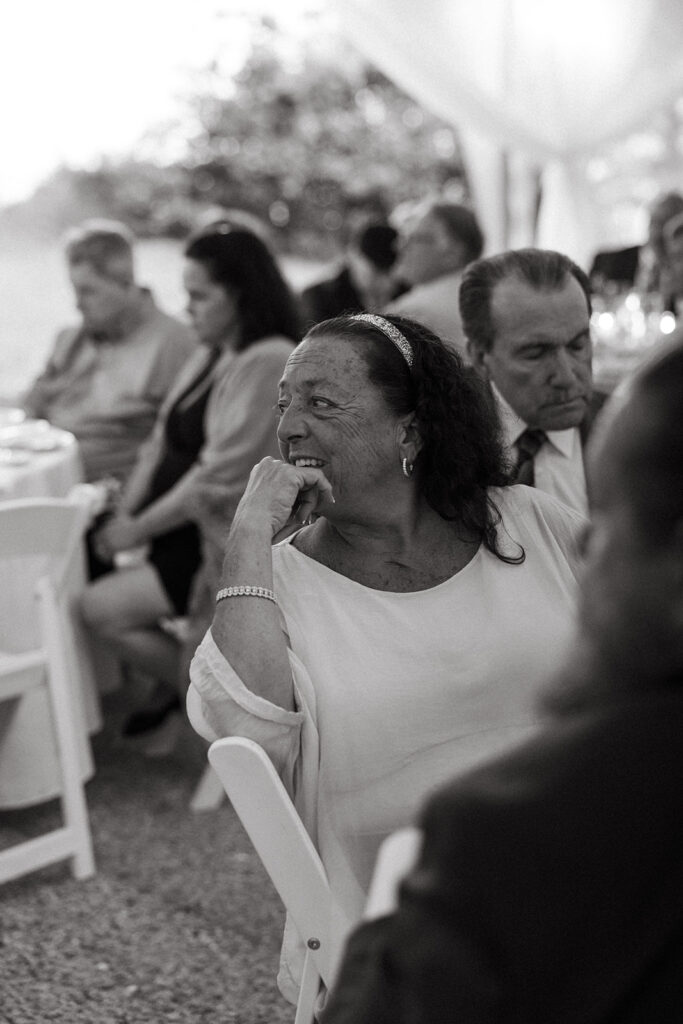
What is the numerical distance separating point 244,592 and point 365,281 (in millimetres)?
4505

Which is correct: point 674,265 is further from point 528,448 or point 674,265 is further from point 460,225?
point 528,448

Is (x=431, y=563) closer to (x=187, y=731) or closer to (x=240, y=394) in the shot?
(x=240, y=394)

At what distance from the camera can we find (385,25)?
567 cm

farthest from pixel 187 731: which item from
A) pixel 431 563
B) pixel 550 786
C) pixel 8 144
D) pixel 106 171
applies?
pixel 106 171

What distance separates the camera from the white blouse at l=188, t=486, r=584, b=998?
150 cm

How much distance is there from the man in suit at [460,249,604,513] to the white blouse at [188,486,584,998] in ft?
1.94

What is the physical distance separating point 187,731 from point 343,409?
2042 mm

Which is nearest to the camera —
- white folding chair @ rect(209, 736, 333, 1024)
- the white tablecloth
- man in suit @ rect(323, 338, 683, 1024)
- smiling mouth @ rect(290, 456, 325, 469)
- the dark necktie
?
man in suit @ rect(323, 338, 683, 1024)

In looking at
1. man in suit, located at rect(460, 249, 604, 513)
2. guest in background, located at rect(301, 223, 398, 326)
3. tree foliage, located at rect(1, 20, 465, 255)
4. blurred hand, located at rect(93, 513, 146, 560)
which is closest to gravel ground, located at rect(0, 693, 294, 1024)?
blurred hand, located at rect(93, 513, 146, 560)

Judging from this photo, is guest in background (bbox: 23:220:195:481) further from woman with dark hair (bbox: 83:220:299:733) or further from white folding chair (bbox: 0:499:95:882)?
white folding chair (bbox: 0:499:95:882)

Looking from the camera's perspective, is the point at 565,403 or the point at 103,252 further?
the point at 103,252

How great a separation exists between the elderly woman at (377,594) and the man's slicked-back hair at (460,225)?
8.05 feet

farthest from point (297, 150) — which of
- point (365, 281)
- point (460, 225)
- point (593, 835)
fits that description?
point (593, 835)

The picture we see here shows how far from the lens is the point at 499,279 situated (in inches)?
89.7
